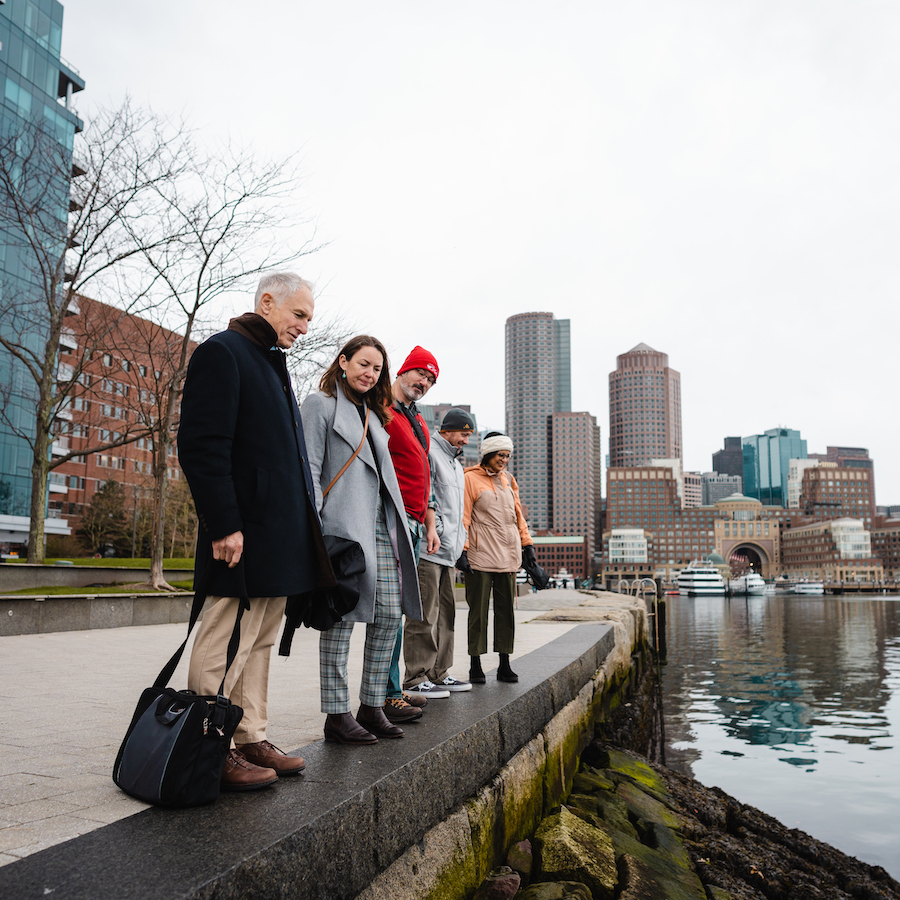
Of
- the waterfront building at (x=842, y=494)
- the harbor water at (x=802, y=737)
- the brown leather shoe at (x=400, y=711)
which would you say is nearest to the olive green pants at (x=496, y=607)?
the brown leather shoe at (x=400, y=711)

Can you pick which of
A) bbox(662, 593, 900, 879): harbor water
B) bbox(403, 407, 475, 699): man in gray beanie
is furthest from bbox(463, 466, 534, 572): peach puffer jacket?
bbox(662, 593, 900, 879): harbor water

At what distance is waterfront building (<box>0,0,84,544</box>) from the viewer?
41.9 meters

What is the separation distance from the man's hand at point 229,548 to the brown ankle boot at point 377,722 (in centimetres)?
121

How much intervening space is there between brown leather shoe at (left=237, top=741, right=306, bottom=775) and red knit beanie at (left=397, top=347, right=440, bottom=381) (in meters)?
2.22

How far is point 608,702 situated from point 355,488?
7.00m

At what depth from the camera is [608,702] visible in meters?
9.18

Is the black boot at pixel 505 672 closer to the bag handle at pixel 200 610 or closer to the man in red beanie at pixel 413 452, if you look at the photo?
the man in red beanie at pixel 413 452

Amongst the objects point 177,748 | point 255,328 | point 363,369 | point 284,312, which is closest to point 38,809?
point 177,748

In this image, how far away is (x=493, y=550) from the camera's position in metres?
5.18

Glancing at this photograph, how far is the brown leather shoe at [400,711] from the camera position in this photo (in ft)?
11.6

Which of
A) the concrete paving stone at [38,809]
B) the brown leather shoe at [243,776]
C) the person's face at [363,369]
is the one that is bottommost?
the concrete paving stone at [38,809]

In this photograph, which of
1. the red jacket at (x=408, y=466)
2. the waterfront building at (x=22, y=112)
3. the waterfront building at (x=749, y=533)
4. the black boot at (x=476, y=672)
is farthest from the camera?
the waterfront building at (x=749, y=533)

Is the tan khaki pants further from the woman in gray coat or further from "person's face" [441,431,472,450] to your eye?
"person's face" [441,431,472,450]

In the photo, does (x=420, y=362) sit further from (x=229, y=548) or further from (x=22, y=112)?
(x=22, y=112)
